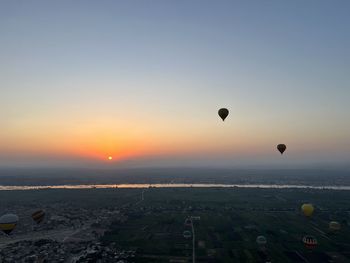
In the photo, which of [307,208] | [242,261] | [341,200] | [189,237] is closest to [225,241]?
[189,237]

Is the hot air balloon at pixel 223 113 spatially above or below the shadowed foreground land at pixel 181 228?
above

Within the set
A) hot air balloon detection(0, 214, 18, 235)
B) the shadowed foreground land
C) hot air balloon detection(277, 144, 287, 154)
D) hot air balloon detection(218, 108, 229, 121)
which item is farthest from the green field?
hot air balloon detection(218, 108, 229, 121)

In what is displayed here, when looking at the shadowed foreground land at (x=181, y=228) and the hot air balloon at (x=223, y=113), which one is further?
the shadowed foreground land at (x=181, y=228)

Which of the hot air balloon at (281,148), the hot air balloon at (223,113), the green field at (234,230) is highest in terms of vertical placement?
the hot air balloon at (223,113)

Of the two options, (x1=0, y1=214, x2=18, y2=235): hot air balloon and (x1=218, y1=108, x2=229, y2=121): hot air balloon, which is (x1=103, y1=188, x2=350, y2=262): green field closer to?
(x1=0, y1=214, x2=18, y2=235): hot air balloon

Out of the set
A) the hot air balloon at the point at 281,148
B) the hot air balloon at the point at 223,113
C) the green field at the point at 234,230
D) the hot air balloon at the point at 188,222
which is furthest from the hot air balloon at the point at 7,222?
the hot air balloon at the point at 281,148

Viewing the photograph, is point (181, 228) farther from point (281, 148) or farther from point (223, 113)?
point (223, 113)

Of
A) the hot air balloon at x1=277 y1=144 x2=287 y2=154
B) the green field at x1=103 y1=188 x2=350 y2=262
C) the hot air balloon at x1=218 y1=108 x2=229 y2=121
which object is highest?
the hot air balloon at x1=218 y1=108 x2=229 y2=121

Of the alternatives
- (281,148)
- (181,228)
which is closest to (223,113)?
(281,148)

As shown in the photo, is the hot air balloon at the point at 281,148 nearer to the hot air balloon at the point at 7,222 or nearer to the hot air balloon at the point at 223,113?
the hot air balloon at the point at 223,113
